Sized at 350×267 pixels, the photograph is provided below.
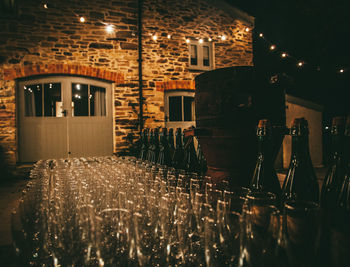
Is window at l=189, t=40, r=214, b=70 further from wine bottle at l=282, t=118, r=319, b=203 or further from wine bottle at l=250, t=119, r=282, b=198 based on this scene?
wine bottle at l=282, t=118, r=319, b=203

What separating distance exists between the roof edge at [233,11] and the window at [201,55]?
4.36ft

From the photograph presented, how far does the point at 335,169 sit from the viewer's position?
112 cm

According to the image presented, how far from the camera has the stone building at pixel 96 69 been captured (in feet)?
20.0

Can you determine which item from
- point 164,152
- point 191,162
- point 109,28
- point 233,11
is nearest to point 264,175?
point 191,162

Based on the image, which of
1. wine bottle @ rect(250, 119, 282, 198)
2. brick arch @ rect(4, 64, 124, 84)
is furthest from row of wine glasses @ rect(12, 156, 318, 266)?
brick arch @ rect(4, 64, 124, 84)

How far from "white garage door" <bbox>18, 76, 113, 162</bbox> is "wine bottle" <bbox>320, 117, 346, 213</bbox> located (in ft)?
20.4

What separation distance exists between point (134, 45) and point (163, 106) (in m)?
1.94

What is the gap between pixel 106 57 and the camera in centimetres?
671

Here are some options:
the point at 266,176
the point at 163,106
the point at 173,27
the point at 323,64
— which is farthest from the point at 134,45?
the point at 323,64

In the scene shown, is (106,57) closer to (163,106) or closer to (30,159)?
(163,106)

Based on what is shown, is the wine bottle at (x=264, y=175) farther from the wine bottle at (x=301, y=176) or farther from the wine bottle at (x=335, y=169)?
the wine bottle at (x=335, y=169)

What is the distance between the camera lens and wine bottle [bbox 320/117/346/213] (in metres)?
0.97

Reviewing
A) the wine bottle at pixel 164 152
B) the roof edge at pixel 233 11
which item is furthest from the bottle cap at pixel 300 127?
the roof edge at pixel 233 11

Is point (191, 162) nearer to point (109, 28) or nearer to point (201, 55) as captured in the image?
point (109, 28)
